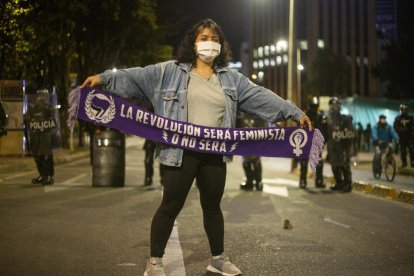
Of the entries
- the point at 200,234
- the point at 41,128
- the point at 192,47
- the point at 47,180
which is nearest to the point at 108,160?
the point at 47,180

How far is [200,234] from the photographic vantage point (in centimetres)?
732

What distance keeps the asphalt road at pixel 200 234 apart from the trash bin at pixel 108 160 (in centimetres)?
99

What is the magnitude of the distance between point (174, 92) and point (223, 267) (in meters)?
1.44

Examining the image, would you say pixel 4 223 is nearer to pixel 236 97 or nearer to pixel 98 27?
pixel 236 97

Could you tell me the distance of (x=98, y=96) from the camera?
17.9 feet

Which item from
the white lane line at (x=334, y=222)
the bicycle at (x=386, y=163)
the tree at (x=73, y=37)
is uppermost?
the tree at (x=73, y=37)

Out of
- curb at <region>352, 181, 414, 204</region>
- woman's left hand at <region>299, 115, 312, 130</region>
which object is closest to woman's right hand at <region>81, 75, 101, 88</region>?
woman's left hand at <region>299, 115, 312, 130</region>

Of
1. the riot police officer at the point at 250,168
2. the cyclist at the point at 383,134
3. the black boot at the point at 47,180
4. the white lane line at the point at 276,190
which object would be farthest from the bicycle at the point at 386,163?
the black boot at the point at 47,180

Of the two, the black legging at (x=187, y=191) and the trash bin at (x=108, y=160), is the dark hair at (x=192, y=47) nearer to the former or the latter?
the black legging at (x=187, y=191)

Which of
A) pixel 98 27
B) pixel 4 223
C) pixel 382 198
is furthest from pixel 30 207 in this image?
pixel 98 27

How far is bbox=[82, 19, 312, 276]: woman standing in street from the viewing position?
5.07 m

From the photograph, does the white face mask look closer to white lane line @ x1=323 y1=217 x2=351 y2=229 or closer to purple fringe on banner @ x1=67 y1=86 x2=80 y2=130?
purple fringe on banner @ x1=67 y1=86 x2=80 y2=130

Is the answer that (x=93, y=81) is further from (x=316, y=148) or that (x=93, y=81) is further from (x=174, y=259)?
(x=316, y=148)

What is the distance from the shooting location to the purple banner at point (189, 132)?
521 cm
